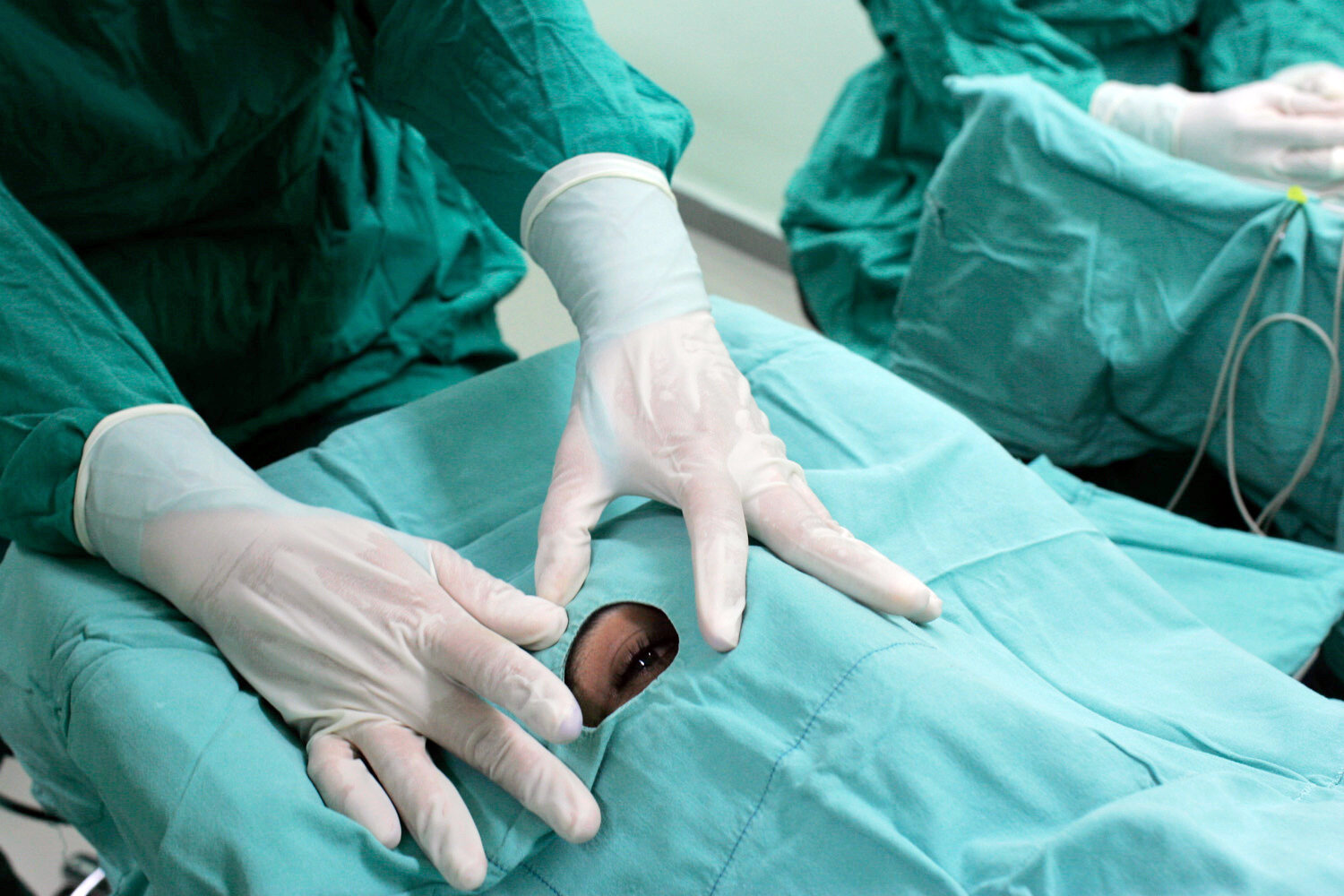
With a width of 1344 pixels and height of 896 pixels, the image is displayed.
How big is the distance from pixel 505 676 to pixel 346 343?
67 cm

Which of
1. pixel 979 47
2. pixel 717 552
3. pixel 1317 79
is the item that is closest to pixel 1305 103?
pixel 1317 79

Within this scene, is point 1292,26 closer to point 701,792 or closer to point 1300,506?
point 1300,506

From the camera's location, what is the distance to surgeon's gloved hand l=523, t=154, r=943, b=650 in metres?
0.76

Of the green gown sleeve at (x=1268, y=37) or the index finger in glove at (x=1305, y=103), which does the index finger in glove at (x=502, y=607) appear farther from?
the green gown sleeve at (x=1268, y=37)

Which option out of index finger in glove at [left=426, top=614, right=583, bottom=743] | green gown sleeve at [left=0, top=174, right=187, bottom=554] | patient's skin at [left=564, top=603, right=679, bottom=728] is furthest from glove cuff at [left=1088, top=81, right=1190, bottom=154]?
green gown sleeve at [left=0, top=174, right=187, bottom=554]

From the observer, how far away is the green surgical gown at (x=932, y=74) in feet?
5.54

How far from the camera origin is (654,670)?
0.78 meters

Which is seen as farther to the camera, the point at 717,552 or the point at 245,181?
the point at 245,181

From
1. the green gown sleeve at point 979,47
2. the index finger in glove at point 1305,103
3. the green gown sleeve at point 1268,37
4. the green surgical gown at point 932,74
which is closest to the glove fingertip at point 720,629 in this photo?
the green surgical gown at point 932,74

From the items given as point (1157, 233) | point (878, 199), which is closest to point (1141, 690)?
point (1157, 233)

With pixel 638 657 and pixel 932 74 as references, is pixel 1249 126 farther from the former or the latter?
pixel 638 657

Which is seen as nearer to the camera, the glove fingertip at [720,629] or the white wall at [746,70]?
the glove fingertip at [720,629]

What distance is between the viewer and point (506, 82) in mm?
995

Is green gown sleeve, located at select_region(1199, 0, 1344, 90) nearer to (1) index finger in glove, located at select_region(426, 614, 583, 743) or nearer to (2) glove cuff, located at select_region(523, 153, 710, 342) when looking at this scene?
(2) glove cuff, located at select_region(523, 153, 710, 342)
